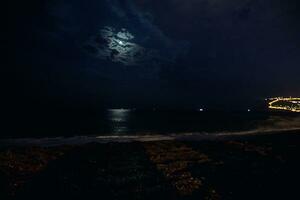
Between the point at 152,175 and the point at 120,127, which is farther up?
Answer: the point at 120,127

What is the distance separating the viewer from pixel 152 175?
16.0 metres

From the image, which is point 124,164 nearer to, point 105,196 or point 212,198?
point 105,196

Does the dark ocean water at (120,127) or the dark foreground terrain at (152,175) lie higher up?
the dark ocean water at (120,127)

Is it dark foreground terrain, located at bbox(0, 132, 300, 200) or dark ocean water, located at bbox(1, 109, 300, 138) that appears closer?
dark foreground terrain, located at bbox(0, 132, 300, 200)

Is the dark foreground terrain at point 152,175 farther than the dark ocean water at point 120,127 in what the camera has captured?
No

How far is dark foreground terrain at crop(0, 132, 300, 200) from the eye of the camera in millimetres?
12719

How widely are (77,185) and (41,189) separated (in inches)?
69.7

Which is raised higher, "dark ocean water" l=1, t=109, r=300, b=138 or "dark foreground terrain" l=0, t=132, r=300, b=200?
"dark ocean water" l=1, t=109, r=300, b=138

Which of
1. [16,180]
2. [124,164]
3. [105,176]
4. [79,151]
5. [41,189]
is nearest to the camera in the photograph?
[41,189]

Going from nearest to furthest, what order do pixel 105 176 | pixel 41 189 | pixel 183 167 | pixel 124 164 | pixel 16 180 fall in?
pixel 41 189, pixel 16 180, pixel 105 176, pixel 183 167, pixel 124 164

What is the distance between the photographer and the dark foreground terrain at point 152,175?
41.7ft

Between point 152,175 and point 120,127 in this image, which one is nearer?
point 152,175

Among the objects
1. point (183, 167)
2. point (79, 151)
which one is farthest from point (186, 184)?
point (79, 151)

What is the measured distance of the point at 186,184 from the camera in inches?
550
